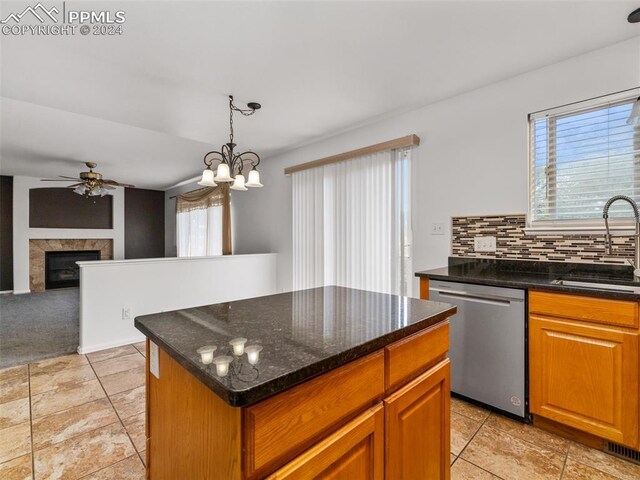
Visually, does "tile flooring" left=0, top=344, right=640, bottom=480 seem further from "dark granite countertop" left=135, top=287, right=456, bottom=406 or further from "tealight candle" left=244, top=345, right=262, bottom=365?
"tealight candle" left=244, top=345, right=262, bottom=365

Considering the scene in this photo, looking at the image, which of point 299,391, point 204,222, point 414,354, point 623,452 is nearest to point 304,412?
point 299,391

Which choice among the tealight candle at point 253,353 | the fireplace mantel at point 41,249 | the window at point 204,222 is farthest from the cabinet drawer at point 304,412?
the fireplace mantel at point 41,249

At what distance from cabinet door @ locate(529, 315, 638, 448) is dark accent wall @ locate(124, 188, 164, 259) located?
8260 millimetres

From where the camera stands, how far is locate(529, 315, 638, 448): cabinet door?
1.53 metres

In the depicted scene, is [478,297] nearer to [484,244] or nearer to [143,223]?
[484,244]

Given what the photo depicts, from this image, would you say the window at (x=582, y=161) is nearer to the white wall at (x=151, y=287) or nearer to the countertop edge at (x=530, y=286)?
the countertop edge at (x=530, y=286)

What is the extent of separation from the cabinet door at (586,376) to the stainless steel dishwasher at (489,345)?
0.25 ft

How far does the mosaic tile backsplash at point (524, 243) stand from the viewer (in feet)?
6.40

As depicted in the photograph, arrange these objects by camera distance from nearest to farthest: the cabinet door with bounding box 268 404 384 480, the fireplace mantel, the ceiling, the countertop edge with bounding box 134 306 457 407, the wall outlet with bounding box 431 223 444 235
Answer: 1. the countertop edge with bounding box 134 306 457 407
2. the cabinet door with bounding box 268 404 384 480
3. the ceiling
4. the wall outlet with bounding box 431 223 444 235
5. the fireplace mantel

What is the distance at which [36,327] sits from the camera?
395 cm

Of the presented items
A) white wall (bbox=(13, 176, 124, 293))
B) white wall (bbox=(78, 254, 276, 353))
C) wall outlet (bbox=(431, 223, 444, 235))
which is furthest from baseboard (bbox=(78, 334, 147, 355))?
white wall (bbox=(13, 176, 124, 293))

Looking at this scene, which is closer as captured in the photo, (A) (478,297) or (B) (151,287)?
(A) (478,297)

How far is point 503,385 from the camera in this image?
6.31 feet

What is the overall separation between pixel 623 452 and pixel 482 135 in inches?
84.7
